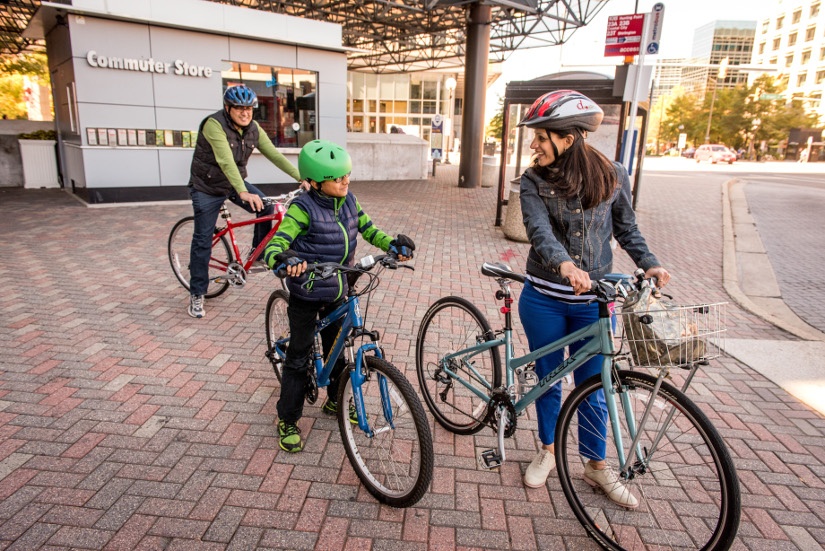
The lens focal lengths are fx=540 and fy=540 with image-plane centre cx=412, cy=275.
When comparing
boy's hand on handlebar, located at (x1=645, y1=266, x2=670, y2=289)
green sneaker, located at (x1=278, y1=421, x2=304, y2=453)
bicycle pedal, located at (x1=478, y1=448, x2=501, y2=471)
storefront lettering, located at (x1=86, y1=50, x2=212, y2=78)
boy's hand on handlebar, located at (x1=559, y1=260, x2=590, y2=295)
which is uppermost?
storefront lettering, located at (x1=86, y1=50, x2=212, y2=78)

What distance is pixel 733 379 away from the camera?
4.36m

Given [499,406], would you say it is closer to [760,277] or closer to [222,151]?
[222,151]

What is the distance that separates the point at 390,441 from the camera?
2838 mm

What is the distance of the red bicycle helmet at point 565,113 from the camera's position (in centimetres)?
245

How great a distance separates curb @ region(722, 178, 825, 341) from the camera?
228 inches

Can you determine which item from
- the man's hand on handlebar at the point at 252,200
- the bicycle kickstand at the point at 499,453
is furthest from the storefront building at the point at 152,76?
the bicycle kickstand at the point at 499,453

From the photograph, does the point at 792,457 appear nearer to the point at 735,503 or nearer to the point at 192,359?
the point at 735,503

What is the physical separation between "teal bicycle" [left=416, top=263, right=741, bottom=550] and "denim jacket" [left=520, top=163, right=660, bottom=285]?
19cm

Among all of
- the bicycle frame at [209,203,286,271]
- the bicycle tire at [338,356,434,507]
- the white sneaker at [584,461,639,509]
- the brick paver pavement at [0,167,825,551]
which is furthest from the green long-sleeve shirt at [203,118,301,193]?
the white sneaker at [584,461,639,509]

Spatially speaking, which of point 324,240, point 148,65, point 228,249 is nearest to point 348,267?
point 324,240

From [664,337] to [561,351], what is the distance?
0.82m

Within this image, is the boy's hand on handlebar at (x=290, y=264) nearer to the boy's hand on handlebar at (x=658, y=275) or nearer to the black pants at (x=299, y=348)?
the black pants at (x=299, y=348)

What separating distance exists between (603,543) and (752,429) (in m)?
1.81

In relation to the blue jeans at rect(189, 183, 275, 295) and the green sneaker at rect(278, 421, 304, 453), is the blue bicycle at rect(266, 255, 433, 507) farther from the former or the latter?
the blue jeans at rect(189, 183, 275, 295)
